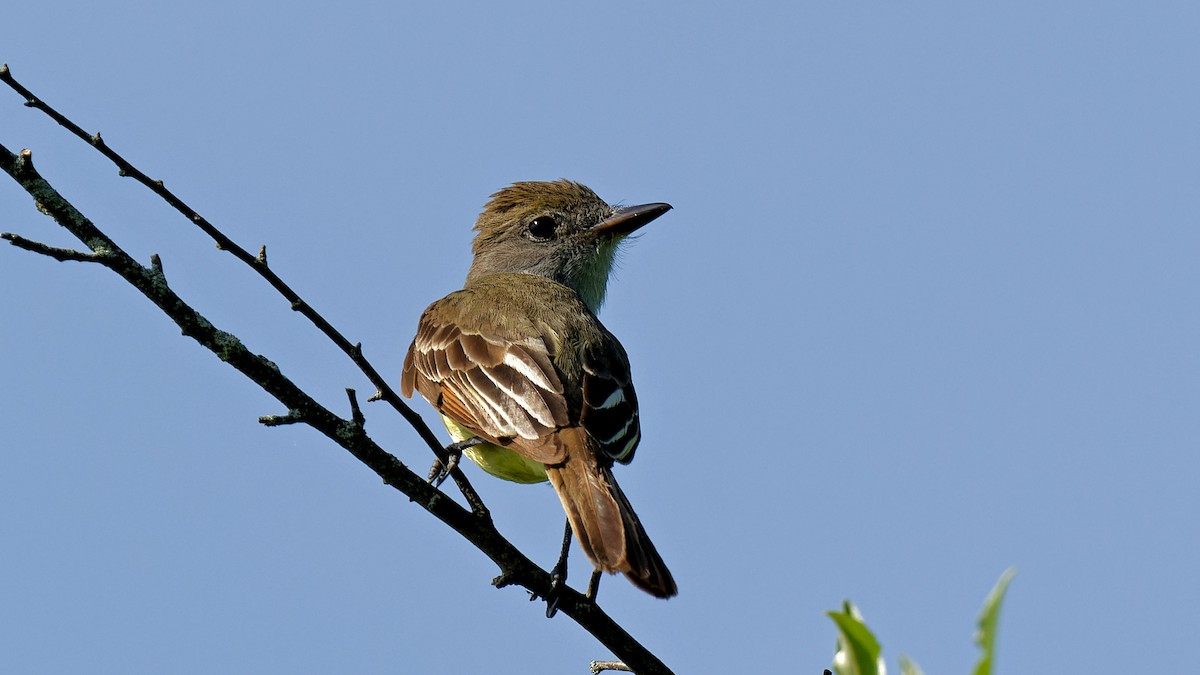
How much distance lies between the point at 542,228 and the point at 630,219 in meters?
0.71

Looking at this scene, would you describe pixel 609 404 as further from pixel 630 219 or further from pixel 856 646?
pixel 856 646

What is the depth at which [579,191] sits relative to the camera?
34.2 feet

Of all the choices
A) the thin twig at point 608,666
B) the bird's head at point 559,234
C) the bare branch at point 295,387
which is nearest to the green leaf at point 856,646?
the bare branch at point 295,387

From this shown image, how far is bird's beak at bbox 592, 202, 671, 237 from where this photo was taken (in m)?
9.87

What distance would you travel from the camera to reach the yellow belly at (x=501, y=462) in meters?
7.01

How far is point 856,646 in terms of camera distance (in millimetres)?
2717

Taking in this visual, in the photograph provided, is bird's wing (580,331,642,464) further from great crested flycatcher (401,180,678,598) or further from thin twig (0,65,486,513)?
thin twig (0,65,486,513)

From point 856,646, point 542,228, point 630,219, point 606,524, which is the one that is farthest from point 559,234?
point 856,646

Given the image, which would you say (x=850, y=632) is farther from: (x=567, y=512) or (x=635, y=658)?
(x=567, y=512)

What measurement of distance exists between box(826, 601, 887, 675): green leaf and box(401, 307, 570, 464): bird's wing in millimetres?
3507

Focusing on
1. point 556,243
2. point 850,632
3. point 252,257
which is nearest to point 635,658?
point 252,257

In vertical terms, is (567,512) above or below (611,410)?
below

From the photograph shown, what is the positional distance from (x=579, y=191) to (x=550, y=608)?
5134 mm

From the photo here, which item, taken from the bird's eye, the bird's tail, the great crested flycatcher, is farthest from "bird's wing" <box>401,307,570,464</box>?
the bird's eye
